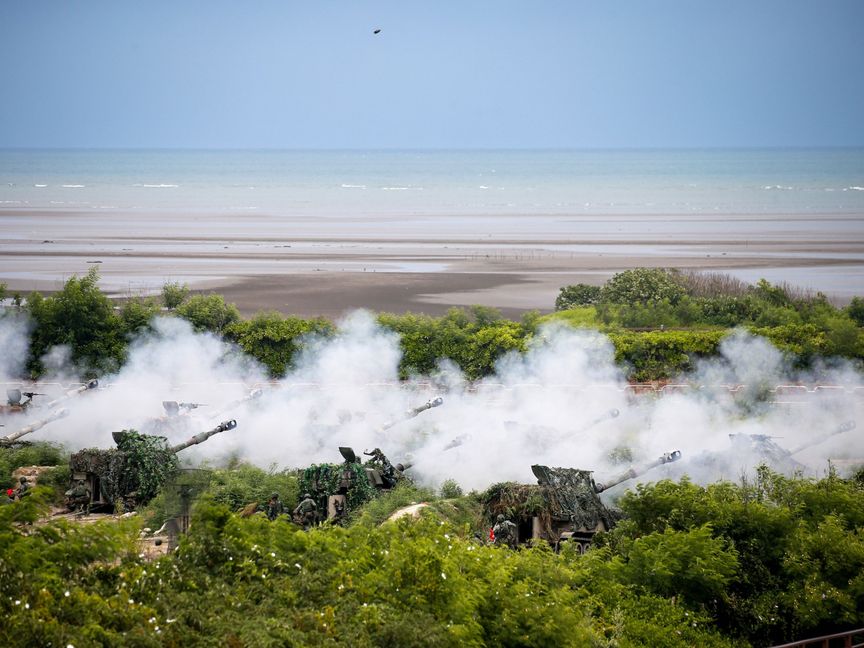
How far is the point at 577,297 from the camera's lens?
215ft

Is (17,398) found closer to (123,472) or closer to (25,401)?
(25,401)

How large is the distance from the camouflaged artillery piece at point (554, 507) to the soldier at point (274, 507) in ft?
17.9


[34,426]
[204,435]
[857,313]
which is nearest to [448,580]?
[204,435]

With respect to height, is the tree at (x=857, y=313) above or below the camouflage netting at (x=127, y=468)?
above

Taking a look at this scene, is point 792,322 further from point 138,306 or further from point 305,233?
point 305,233

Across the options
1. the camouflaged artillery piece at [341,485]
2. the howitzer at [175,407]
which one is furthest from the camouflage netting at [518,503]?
the howitzer at [175,407]

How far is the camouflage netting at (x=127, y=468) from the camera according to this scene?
3756cm

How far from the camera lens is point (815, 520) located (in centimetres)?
2995

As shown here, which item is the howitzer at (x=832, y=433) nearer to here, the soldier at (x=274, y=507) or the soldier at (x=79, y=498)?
the soldier at (x=274, y=507)

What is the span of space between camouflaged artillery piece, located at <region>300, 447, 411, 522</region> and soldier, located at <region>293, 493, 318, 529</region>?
762 mm

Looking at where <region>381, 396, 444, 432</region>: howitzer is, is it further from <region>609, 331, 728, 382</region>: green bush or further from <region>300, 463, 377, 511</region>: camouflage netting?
<region>609, 331, 728, 382</region>: green bush

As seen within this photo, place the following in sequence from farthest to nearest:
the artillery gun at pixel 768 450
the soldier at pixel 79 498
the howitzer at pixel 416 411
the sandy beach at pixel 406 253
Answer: the sandy beach at pixel 406 253 → the howitzer at pixel 416 411 → the artillery gun at pixel 768 450 → the soldier at pixel 79 498

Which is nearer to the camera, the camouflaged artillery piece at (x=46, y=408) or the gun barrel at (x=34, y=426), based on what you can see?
the gun barrel at (x=34, y=426)

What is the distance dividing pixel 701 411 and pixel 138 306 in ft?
78.0
